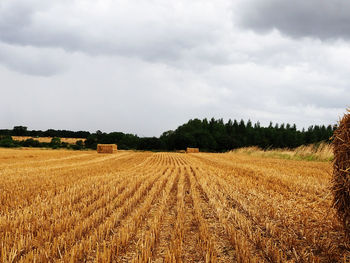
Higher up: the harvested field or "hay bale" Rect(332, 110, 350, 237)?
"hay bale" Rect(332, 110, 350, 237)

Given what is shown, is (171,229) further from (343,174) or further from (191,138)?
(191,138)

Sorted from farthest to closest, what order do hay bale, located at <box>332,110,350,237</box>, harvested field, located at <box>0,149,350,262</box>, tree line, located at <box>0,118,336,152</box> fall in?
tree line, located at <box>0,118,336,152</box>
hay bale, located at <box>332,110,350,237</box>
harvested field, located at <box>0,149,350,262</box>

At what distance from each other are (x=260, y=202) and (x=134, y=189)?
12.0ft

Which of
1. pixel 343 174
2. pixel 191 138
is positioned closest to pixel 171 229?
pixel 343 174

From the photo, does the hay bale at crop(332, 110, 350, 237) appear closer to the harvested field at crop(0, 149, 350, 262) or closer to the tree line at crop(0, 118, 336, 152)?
the harvested field at crop(0, 149, 350, 262)

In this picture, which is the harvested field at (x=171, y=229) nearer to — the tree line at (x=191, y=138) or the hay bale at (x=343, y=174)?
the hay bale at (x=343, y=174)

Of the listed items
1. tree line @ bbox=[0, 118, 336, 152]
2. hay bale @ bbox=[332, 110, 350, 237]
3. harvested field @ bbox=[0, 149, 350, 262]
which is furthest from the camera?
tree line @ bbox=[0, 118, 336, 152]

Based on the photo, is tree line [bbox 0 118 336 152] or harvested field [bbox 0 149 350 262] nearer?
harvested field [bbox 0 149 350 262]

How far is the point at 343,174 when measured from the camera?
332 centimetres

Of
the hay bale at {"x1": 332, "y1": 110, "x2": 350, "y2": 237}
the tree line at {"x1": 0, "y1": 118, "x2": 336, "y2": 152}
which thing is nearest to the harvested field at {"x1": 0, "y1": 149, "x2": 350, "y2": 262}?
the hay bale at {"x1": 332, "y1": 110, "x2": 350, "y2": 237}

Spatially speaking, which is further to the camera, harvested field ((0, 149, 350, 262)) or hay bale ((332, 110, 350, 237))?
hay bale ((332, 110, 350, 237))

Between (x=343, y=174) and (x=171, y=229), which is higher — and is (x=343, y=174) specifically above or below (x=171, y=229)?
above

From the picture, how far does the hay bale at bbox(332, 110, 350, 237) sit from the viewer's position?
3245 millimetres

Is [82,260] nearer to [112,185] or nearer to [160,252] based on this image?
[160,252]
